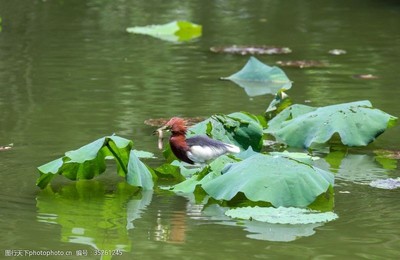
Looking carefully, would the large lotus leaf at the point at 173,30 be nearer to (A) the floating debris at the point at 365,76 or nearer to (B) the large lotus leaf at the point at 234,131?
(A) the floating debris at the point at 365,76

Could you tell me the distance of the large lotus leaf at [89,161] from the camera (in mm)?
4574

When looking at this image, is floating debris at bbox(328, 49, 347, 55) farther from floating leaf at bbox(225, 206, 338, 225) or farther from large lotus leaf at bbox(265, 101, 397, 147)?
floating leaf at bbox(225, 206, 338, 225)

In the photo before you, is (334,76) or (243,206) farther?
(334,76)

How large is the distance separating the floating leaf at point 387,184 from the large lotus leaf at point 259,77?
264 cm

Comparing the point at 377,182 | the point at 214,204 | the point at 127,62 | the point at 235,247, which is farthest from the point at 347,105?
the point at 127,62

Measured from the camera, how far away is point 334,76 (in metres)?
7.84

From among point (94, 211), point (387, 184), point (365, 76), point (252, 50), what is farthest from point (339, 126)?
point (252, 50)

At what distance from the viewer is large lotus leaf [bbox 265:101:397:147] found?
5.51 m

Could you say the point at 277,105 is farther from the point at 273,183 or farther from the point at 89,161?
the point at 273,183

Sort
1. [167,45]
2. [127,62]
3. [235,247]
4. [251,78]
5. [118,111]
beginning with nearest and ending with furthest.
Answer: [235,247] < [118,111] < [251,78] < [127,62] < [167,45]

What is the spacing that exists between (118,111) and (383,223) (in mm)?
2700

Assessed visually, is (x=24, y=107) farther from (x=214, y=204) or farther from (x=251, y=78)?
(x=214, y=204)

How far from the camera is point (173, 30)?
33.0 feet

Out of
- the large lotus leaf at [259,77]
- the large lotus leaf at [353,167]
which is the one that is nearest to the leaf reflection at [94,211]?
the large lotus leaf at [353,167]
